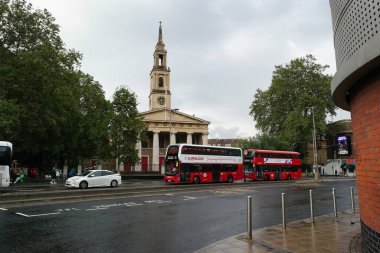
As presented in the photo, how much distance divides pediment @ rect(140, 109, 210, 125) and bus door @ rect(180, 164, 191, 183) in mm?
35132

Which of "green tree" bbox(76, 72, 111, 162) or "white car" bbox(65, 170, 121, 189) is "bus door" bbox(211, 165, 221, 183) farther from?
"green tree" bbox(76, 72, 111, 162)

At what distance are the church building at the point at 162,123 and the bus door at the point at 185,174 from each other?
3132 cm

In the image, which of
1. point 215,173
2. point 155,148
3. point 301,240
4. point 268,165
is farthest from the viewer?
point 155,148

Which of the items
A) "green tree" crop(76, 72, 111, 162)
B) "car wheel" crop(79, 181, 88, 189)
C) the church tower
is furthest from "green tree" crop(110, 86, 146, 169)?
the church tower

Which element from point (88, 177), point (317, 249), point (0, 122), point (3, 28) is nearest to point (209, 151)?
point (88, 177)

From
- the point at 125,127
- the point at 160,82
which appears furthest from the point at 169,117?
the point at 125,127

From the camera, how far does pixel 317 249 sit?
6543 mm

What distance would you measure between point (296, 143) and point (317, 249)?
49.3m

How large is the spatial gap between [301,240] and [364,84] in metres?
4.01

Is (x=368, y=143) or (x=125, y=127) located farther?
(x=125, y=127)

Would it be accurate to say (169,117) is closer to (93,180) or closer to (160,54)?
(160,54)

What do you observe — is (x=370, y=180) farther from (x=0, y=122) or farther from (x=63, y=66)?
(x=63, y=66)

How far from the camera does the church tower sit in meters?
70.8

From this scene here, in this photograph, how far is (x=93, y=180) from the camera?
82.4 feet
